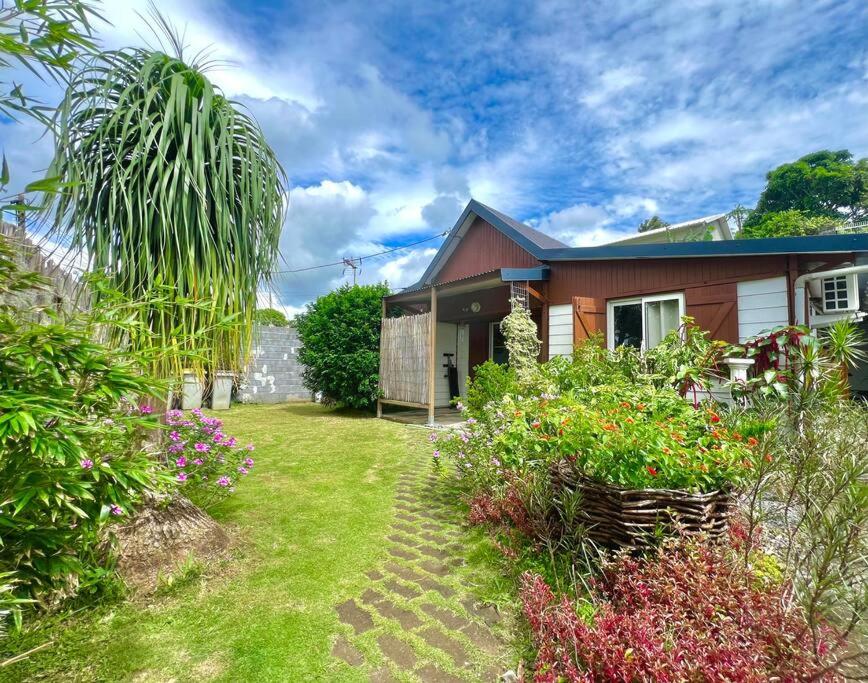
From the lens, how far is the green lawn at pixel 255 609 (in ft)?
5.45

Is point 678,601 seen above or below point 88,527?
below

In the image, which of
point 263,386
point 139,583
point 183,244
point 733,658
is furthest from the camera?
point 263,386

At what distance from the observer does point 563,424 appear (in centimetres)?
232

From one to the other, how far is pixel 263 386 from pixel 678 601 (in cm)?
1283

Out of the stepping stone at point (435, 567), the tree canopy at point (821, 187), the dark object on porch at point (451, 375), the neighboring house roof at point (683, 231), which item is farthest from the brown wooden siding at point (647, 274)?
the tree canopy at point (821, 187)

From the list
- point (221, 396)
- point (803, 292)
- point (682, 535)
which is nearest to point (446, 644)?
point (682, 535)

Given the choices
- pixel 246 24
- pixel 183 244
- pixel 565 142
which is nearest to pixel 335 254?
pixel 565 142

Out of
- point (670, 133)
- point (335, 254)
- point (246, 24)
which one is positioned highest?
point (335, 254)

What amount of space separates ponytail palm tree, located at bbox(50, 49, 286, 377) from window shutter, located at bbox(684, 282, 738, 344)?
19.1 feet

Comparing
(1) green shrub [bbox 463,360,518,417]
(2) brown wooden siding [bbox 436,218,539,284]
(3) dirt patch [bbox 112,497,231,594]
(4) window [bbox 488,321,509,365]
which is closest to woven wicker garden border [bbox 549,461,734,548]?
(1) green shrub [bbox 463,360,518,417]

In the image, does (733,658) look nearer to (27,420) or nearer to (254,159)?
(27,420)

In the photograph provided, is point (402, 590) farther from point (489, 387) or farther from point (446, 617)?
point (489, 387)

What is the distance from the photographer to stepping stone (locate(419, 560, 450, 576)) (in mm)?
2495

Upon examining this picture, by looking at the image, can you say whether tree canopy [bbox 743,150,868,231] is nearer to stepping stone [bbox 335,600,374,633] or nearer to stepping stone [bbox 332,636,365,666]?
stepping stone [bbox 335,600,374,633]
